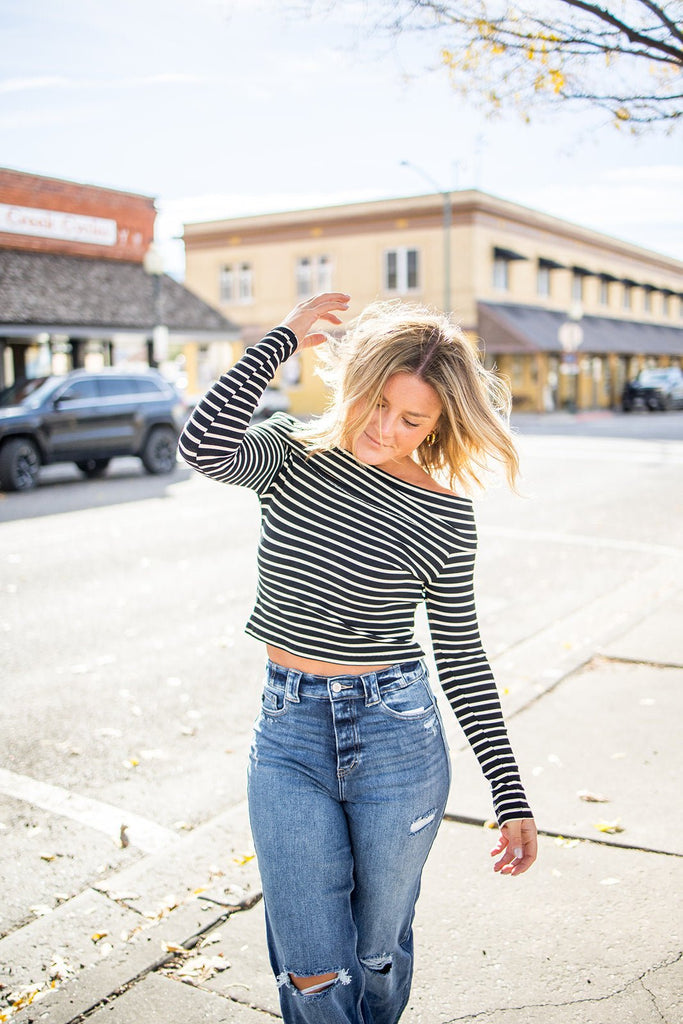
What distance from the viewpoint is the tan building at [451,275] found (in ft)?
124

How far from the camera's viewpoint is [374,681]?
2.22 metres

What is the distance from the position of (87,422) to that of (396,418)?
15.5 meters

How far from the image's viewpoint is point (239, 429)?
229 cm

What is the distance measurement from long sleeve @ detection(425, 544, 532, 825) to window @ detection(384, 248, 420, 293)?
37356 millimetres

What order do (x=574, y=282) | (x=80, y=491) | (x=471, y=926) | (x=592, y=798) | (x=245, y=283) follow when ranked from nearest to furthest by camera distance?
(x=471, y=926)
(x=592, y=798)
(x=80, y=491)
(x=245, y=283)
(x=574, y=282)

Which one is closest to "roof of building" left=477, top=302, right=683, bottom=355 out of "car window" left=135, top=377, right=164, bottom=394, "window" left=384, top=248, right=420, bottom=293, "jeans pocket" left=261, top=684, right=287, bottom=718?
"window" left=384, top=248, right=420, bottom=293

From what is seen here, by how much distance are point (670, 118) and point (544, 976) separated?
14.6ft

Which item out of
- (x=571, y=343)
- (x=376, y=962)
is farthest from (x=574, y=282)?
(x=376, y=962)

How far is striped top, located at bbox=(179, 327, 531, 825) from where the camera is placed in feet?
7.41

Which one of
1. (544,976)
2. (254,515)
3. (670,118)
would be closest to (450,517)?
(544,976)

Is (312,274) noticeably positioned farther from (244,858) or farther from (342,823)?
(342,823)

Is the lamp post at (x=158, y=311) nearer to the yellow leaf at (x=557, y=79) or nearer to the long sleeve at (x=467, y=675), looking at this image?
the yellow leaf at (x=557, y=79)

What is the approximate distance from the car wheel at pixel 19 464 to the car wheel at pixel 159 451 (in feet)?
7.76

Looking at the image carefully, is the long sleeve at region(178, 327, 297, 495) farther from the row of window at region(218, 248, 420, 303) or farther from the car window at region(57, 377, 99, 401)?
the row of window at region(218, 248, 420, 303)
